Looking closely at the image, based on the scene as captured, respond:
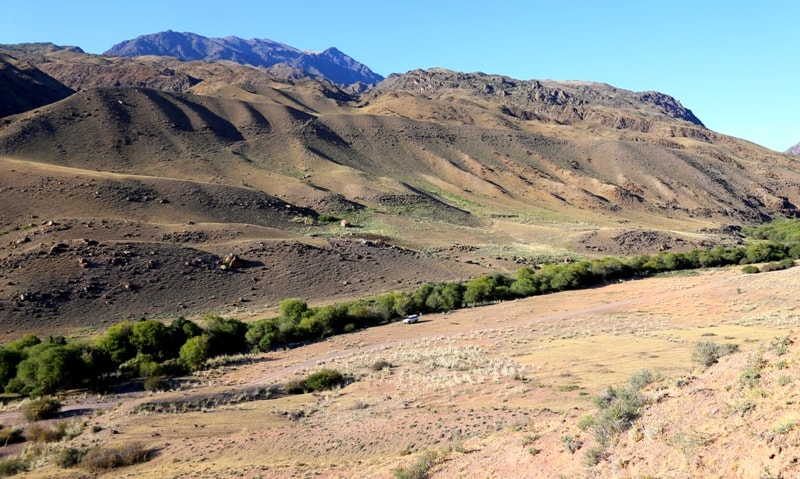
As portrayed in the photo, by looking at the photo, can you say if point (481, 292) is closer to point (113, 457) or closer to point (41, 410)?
point (41, 410)

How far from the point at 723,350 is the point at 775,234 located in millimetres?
88390

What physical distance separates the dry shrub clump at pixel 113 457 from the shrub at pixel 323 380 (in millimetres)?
7983

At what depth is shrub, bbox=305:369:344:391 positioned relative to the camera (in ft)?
77.8

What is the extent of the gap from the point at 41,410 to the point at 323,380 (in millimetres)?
11142

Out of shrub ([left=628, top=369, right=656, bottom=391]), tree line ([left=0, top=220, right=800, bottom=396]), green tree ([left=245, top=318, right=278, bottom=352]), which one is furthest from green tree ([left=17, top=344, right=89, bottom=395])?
shrub ([left=628, top=369, right=656, bottom=391])

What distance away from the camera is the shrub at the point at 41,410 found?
2123 cm

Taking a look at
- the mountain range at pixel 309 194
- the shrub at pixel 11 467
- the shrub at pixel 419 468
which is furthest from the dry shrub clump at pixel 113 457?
the mountain range at pixel 309 194

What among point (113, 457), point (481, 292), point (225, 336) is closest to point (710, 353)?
point (113, 457)

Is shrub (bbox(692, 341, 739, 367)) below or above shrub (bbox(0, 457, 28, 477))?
above

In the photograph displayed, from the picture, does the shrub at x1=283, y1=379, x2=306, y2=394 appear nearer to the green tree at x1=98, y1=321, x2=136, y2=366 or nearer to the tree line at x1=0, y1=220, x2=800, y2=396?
the tree line at x1=0, y1=220, x2=800, y2=396

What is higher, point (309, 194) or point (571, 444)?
point (309, 194)

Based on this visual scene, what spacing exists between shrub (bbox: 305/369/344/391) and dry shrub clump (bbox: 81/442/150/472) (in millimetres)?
7983

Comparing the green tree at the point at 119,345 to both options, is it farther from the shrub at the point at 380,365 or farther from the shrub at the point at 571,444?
the shrub at the point at 571,444

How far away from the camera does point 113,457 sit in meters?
16.1
